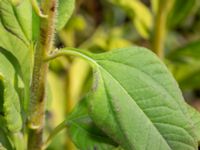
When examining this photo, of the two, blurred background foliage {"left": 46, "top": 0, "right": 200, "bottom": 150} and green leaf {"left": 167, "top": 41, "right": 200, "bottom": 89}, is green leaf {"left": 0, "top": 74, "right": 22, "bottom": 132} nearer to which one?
blurred background foliage {"left": 46, "top": 0, "right": 200, "bottom": 150}

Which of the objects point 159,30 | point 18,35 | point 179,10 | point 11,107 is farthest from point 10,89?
point 179,10

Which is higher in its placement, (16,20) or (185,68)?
(16,20)

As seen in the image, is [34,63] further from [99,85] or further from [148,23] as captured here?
[148,23]

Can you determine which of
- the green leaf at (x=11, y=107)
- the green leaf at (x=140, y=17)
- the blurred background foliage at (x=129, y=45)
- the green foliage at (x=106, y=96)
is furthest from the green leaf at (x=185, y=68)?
the green leaf at (x=11, y=107)

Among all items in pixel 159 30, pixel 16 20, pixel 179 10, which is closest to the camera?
pixel 16 20

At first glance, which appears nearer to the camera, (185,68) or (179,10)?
(179,10)

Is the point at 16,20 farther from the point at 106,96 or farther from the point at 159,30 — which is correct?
the point at 159,30

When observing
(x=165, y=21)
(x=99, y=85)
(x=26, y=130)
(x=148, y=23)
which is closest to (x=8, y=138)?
(x=26, y=130)

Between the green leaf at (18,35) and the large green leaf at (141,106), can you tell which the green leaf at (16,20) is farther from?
the large green leaf at (141,106)
